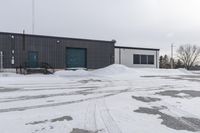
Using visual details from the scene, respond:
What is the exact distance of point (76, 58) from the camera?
30797 millimetres

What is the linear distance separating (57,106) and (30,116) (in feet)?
5.01

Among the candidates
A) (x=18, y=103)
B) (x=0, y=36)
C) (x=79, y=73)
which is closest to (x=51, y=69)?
(x=79, y=73)

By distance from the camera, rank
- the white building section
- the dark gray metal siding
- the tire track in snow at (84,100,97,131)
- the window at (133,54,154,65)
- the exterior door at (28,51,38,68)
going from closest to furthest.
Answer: the tire track in snow at (84,100,97,131), the dark gray metal siding, the exterior door at (28,51,38,68), the white building section, the window at (133,54,154,65)

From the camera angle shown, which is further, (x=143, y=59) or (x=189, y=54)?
(x=189, y=54)

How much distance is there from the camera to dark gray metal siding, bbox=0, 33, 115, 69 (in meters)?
26.4

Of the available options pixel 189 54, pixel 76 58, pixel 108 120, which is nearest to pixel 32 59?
pixel 76 58

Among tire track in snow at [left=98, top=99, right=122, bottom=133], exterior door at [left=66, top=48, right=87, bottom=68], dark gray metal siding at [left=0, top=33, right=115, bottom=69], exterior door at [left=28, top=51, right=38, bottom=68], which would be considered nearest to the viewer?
tire track in snow at [left=98, top=99, right=122, bottom=133]

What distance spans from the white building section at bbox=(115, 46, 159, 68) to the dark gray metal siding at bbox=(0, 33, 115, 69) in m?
2.85

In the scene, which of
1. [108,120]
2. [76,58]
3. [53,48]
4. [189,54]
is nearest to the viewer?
[108,120]

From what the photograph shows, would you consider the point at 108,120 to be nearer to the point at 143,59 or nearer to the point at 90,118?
the point at 90,118

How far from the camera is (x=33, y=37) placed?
27.7m

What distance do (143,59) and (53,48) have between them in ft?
48.6

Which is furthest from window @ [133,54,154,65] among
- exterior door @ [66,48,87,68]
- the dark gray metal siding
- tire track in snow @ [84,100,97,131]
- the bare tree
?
the bare tree

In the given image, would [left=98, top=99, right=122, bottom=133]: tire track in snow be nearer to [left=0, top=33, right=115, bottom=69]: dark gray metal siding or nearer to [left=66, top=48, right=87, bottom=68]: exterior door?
[left=0, top=33, right=115, bottom=69]: dark gray metal siding
